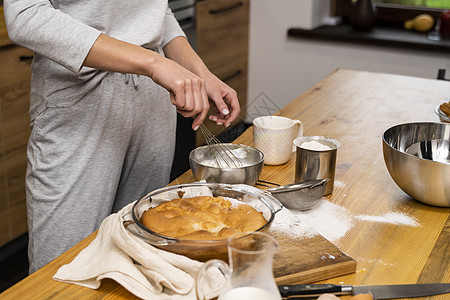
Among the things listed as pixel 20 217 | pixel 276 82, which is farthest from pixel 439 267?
pixel 276 82

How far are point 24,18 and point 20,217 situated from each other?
1.36m

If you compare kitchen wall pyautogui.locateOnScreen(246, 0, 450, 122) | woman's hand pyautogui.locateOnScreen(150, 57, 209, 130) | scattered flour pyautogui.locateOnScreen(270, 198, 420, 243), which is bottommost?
kitchen wall pyautogui.locateOnScreen(246, 0, 450, 122)

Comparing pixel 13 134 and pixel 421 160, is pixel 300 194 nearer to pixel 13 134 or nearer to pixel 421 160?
pixel 421 160

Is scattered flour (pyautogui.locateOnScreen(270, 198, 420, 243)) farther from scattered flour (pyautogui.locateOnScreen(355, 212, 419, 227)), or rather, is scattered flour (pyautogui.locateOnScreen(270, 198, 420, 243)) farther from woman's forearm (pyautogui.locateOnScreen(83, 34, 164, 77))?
woman's forearm (pyautogui.locateOnScreen(83, 34, 164, 77))

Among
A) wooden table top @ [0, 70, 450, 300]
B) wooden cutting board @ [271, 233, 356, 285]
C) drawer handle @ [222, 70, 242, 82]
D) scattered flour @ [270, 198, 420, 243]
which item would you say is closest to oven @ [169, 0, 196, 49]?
drawer handle @ [222, 70, 242, 82]

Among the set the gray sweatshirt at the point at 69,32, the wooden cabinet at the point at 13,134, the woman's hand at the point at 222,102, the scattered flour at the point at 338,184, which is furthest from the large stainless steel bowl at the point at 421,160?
the wooden cabinet at the point at 13,134

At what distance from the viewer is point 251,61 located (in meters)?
3.74

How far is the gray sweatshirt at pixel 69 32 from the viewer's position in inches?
45.4

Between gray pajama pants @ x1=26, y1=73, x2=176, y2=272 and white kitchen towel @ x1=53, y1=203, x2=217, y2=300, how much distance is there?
0.41 m

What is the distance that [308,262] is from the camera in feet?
3.05

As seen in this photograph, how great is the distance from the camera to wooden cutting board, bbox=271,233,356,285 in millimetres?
902

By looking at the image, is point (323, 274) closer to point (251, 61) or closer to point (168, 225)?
point (168, 225)

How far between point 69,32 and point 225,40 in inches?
93.0

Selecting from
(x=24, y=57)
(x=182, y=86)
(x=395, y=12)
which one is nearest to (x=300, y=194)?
(x=182, y=86)
